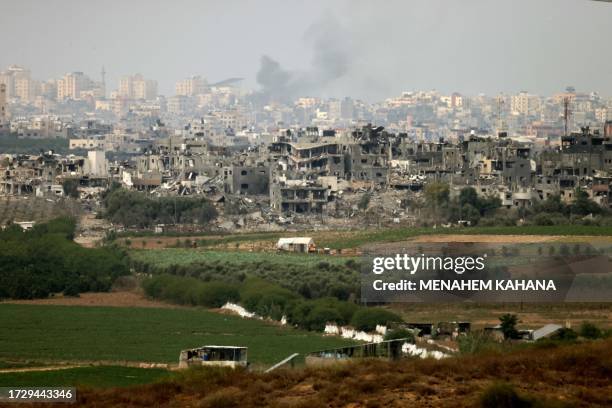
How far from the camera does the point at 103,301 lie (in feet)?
65.9

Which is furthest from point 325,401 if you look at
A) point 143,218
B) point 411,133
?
point 411,133

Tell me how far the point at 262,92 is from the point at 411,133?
8.70 m

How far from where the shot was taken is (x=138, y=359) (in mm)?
14992

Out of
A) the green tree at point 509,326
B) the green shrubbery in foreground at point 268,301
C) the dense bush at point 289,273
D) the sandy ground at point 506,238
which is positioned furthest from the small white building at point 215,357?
the sandy ground at point 506,238

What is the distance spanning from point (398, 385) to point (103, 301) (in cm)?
927

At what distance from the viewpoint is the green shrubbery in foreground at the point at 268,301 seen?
17.5m

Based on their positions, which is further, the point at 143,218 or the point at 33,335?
the point at 143,218

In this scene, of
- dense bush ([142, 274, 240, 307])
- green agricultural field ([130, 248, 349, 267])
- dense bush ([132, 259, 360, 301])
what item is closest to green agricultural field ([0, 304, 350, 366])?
dense bush ([142, 274, 240, 307])

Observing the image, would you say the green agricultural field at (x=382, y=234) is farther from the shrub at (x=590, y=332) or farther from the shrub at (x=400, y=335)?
the shrub at (x=590, y=332)

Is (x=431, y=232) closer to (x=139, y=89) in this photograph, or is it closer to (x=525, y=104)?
(x=139, y=89)

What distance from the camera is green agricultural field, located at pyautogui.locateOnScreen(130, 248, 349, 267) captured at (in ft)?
83.6

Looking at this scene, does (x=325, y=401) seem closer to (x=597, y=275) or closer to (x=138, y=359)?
(x=138, y=359)

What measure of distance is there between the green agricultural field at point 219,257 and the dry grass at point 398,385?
13015 mm

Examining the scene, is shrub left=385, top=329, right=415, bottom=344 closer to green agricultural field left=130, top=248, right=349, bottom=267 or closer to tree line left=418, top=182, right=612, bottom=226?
green agricultural field left=130, top=248, right=349, bottom=267
